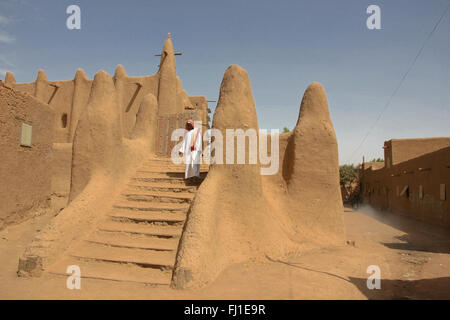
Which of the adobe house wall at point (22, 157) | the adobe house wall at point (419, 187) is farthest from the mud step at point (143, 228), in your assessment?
the adobe house wall at point (419, 187)

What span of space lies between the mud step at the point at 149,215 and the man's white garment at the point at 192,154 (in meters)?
1.28

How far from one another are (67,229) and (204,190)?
2.37 meters

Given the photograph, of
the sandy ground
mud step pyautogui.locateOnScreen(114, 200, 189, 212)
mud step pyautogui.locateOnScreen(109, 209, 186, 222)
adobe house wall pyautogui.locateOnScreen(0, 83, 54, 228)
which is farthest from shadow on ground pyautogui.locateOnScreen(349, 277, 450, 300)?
adobe house wall pyautogui.locateOnScreen(0, 83, 54, 228)

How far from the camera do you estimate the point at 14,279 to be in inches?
164

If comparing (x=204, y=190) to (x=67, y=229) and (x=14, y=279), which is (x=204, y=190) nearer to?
(x=67, y=229)

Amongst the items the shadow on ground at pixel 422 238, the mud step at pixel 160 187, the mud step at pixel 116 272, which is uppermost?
the mud step at pixel 160 187

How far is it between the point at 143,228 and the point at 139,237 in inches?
8.3

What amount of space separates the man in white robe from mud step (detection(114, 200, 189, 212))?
1.01m

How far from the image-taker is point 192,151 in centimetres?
674

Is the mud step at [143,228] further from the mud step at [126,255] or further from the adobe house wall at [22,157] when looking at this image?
the adobe house wall at [22,157]

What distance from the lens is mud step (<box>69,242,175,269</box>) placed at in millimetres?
4332

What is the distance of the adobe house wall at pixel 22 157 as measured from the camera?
682cm

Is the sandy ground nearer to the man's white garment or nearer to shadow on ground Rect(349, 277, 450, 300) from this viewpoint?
shadow on ground Rect(349, 277, 450, 300)

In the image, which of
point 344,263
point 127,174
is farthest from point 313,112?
point 127,174
